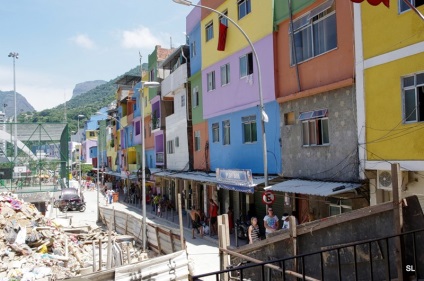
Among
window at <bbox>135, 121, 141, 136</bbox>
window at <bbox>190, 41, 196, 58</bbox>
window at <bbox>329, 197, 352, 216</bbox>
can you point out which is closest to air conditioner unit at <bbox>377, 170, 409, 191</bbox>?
window at <bbox>329, 197, 352, 216</bbox>

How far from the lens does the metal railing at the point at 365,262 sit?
449 cm

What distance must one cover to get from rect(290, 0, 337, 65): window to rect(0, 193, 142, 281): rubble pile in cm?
975

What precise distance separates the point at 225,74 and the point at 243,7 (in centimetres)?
357

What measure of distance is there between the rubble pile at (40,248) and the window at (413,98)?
9.96m

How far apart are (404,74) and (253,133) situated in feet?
28.9

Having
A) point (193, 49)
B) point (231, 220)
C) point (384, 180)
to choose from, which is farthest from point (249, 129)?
point (193, 49)

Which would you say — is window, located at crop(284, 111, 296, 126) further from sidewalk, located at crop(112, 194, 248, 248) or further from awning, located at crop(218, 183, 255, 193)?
sidewalk, located at crop(112, 194, 248, 248)

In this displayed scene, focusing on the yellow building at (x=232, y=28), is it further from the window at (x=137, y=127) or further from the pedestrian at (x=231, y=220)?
the window at (x=137, y=127)

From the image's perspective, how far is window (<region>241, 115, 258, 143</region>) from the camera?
1816 centimetres

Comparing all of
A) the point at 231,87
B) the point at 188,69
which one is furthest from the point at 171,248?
the point at 188,69

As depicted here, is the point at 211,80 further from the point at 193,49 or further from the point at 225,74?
the point at 193,49

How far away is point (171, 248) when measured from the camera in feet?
48.9

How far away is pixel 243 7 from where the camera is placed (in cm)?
1903

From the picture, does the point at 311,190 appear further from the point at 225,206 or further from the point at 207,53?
the point at 207,53
